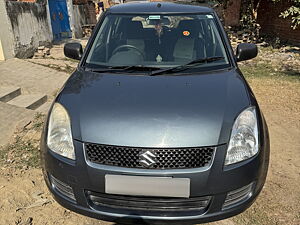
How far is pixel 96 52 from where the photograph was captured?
9.62 ft

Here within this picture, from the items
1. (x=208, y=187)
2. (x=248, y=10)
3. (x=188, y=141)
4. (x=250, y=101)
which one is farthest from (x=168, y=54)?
(x=248, y=10)

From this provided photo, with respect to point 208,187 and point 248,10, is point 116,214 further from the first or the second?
point 248,10

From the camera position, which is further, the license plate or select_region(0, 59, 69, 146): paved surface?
select_region(0, 59, 69, 146): paved surface

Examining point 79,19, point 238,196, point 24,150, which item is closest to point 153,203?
point 238,196

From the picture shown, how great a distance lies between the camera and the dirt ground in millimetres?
2424

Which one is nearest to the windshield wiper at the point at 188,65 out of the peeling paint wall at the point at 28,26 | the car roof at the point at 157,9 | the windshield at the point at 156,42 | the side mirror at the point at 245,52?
the windshield at the point at 156,42

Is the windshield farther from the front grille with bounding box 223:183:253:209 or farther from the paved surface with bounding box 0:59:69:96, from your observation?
the paved surface with bounding box 0:59:69:96

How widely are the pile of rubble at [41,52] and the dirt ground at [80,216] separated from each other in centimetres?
497

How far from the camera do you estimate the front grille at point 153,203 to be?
6.22 ft

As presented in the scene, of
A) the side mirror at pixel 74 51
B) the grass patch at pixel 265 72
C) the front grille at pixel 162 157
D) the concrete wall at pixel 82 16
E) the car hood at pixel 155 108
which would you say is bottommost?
the grass patch at pixel 265 72

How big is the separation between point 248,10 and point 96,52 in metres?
10.7

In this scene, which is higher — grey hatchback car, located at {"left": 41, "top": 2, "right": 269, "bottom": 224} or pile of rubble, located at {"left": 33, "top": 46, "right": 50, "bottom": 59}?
grey hatchback car, located at {"left": 41, "top": 2, "right": 269, "bottom": 224}

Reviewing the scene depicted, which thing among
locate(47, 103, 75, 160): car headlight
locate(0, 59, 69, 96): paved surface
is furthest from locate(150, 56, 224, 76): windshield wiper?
locate(0, 59, 69, 96): paved surface

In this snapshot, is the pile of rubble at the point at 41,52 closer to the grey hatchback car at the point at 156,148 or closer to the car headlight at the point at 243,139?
the grey hatchback car at the point at 156,148
